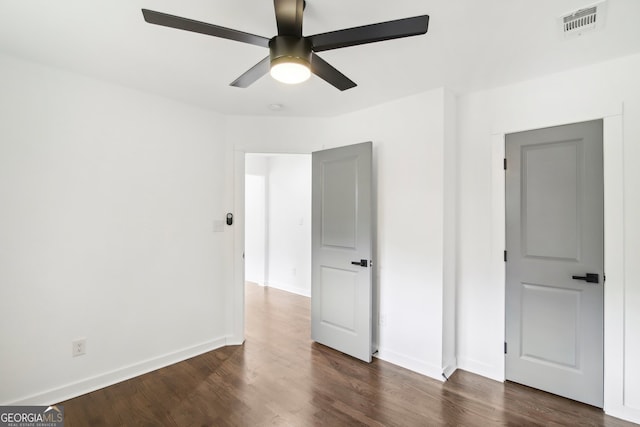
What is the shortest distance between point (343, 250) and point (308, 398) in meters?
1.37

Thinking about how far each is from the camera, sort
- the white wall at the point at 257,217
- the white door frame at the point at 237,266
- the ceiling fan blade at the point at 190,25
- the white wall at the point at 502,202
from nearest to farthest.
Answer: the ceiling fan blade at the point at 190,25
the white wall at the point at 502,202
the white door frame at the point at 237,266
the white wall at the point at 257,217

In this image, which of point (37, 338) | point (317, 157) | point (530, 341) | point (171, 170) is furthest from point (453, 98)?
point (37, 338)

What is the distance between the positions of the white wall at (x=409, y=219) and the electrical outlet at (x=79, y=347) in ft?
7.29

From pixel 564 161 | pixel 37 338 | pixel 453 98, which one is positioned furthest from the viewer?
pixel 453 98

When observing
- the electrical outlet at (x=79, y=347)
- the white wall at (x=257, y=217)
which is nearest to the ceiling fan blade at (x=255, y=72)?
the electrical outlet at (x=79, y=347)

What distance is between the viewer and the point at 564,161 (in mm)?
2416

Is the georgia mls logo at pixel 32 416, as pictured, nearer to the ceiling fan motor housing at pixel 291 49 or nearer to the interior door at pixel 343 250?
the interior door at pixel 343 250

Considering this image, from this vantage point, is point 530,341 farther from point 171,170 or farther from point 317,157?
point 171,170

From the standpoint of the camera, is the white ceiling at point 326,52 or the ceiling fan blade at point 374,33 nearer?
the ceiling fan blade at point 374,33

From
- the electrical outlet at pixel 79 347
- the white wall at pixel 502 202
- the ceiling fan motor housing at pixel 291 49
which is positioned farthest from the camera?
the electrical outlet at pixel 79 347

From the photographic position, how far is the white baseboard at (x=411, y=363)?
8.77 feet

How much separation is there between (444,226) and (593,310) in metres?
1.20

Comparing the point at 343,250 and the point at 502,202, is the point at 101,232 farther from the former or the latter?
the point at 502,202

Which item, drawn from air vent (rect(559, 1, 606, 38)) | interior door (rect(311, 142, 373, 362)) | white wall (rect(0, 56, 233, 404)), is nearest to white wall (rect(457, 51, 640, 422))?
air vent (rect(559, 1, 606, 38))
